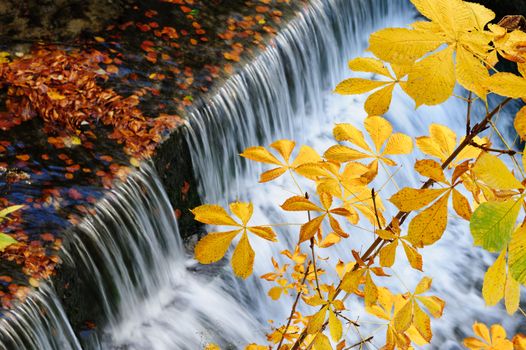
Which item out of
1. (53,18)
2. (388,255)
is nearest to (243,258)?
(388,255)

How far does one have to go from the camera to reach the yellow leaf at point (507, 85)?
76 centimetres

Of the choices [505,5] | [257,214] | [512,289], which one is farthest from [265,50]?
[512,289]

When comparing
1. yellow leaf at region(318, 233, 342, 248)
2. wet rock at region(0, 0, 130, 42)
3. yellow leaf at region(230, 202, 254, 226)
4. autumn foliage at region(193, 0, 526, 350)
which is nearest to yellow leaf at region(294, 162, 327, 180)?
autumn foliage at region(193, 0, 526, 350)

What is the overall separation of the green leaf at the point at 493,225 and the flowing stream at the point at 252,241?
2471 millimetres

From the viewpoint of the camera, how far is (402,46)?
796mm

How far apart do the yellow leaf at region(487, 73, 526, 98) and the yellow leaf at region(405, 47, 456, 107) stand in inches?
2.0

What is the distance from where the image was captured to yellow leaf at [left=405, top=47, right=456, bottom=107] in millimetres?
A: 759

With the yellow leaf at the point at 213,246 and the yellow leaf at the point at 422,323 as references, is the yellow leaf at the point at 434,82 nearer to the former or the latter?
the yellow leaf at the point at 213,246

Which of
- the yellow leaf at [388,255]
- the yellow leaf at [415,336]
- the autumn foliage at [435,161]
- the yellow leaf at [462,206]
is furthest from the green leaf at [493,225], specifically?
the yellow leaf at [415,336]

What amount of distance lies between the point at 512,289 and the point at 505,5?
8750 millimetres

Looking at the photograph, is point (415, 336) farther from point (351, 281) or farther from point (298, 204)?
point (298, 204)

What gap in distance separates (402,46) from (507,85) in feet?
0.47

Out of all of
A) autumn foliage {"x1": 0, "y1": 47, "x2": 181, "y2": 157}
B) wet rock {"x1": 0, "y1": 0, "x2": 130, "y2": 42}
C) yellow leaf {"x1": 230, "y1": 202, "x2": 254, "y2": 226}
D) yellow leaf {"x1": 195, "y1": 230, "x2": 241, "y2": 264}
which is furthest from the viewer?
wet rock {"x1": 0, "y1": 0, "x2": 130, "y2": 42}

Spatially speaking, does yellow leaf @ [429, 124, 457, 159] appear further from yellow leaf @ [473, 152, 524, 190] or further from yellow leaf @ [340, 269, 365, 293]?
yellow leaf @ [473, 152, 524, 190]
